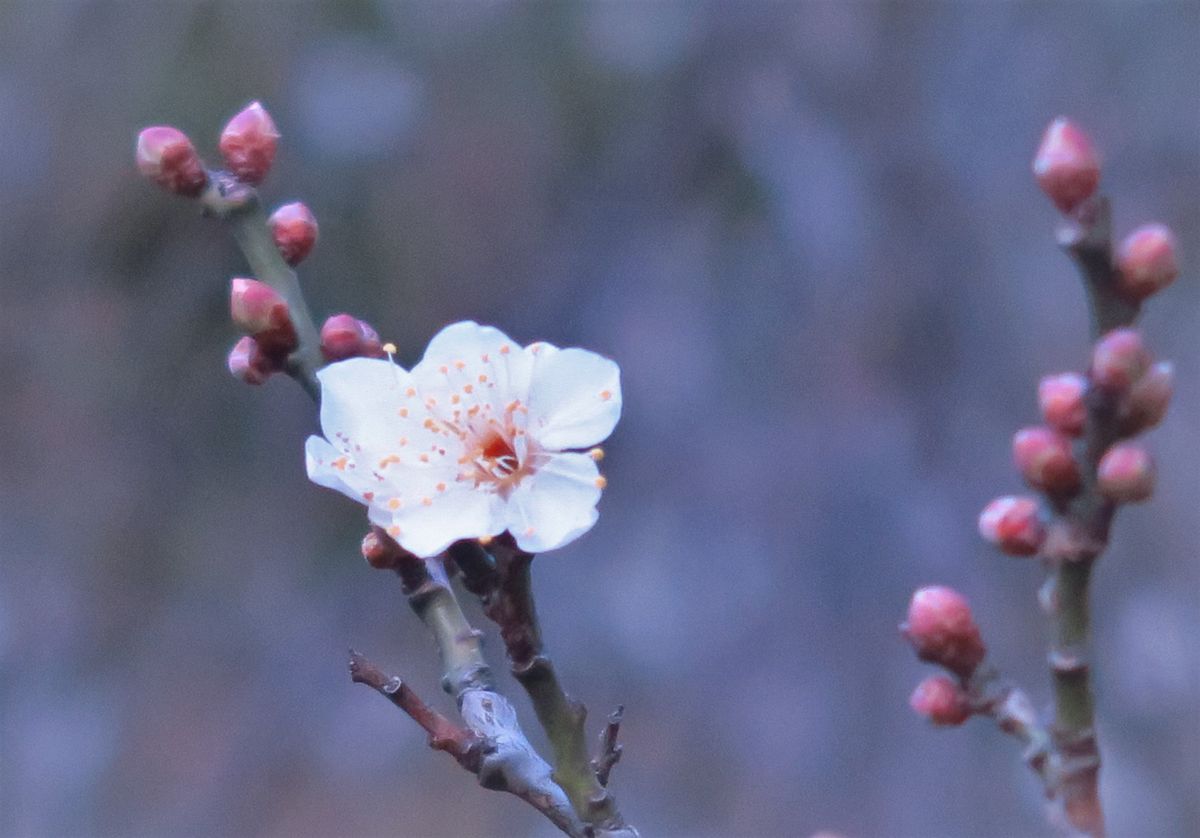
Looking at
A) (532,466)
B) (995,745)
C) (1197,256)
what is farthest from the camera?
(995,745)

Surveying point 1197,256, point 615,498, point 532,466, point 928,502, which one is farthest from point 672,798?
point 532,466

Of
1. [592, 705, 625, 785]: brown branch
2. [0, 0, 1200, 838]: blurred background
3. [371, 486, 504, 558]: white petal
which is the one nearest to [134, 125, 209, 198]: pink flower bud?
[371, 486, 504, 558]: white petal

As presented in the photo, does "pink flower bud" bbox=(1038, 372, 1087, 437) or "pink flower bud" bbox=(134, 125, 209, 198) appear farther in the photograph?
"pink flower bud" bbox=(134, 125, 209, 198)

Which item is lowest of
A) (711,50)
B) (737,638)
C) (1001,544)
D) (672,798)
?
(1001,544)

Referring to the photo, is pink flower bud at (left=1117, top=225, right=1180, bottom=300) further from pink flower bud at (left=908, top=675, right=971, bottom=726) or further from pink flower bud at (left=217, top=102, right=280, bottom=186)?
pink flower bud at (left=217, top=102, right=280, bottom=186)

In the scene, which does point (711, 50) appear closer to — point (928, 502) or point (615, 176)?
point (615, 176)
